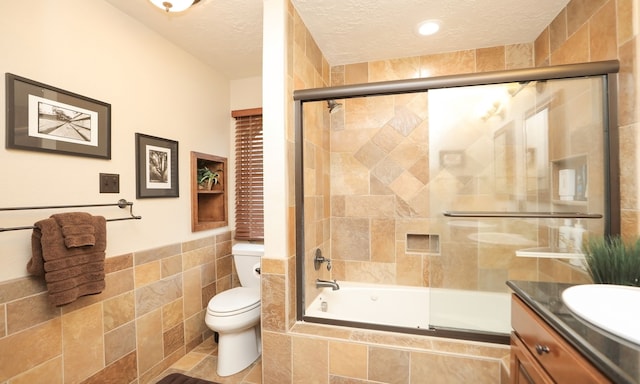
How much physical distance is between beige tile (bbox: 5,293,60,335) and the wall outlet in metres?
0.61

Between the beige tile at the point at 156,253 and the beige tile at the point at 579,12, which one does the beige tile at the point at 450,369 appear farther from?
the beige tile at the point at 579,12

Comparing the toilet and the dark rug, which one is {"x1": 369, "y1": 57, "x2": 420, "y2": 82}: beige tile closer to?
the toilet

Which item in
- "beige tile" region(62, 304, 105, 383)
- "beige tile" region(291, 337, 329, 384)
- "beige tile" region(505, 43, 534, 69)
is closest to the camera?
"beige tile" region(62, 304, 105, 383)

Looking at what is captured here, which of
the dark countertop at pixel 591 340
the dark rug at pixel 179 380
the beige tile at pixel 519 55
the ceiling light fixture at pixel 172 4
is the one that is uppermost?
the beige tile at pixel 519 55

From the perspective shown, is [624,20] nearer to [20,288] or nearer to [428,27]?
[428,27]

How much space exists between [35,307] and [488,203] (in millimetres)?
2455

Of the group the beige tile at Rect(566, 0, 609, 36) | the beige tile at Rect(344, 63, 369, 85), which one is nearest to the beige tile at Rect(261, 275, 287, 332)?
the beige tile at Rect(344, 63, 369, 85)

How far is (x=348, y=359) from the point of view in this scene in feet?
4.66

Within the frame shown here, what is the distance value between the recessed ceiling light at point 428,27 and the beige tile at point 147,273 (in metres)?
2.54

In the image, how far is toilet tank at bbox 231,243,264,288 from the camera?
2.33 metres

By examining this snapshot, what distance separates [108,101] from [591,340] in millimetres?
2387

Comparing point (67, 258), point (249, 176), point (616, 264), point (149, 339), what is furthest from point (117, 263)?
point (616, 264)

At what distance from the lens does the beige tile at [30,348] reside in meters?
1.14

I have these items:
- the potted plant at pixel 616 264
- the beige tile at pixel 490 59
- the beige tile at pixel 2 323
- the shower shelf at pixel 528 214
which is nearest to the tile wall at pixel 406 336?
the shower shelf at pixel 528 214
